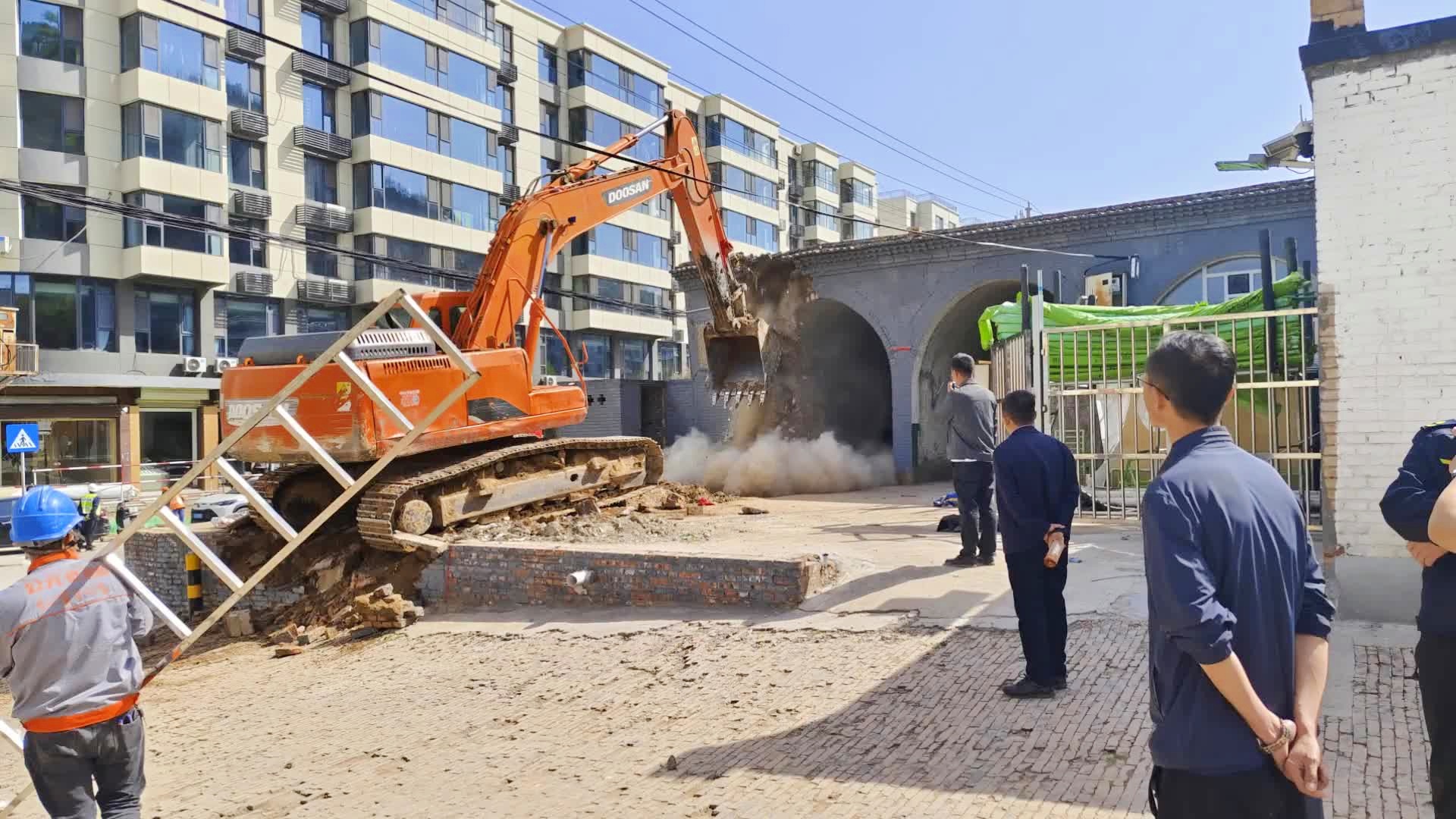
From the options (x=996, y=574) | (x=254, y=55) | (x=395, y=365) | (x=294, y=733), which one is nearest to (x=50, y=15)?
(x=254, y=55)

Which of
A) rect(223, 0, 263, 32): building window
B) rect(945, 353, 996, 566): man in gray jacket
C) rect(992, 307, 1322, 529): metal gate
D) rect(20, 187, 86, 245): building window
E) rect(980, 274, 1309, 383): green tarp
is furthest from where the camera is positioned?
rect(223, 0, 263, 32): building window

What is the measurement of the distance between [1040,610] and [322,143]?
33.3 meters

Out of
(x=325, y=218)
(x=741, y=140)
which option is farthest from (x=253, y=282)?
(x=741, y=140)

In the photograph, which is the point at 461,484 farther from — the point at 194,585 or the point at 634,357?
the point at 634,357

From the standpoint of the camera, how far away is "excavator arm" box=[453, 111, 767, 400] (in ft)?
39.3

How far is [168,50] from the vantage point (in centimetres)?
2894

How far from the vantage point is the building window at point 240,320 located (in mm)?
30844

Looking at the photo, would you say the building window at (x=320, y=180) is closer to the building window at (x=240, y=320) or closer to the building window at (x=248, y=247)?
the building window at (x=248, y=247)

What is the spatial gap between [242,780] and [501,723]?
1.47 meters

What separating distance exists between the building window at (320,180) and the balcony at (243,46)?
3.46 meters

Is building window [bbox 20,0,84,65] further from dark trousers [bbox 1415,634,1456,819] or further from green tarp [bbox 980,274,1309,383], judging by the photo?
dark trousers [bbox 1415,634,1456,819]

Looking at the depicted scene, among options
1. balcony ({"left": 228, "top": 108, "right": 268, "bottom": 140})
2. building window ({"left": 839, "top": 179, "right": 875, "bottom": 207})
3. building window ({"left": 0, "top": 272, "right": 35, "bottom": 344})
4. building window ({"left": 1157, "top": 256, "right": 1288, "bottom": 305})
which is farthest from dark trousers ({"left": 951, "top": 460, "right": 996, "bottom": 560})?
building window ({"left": 839, "top": 179, "right": 875, "bottom": 207})

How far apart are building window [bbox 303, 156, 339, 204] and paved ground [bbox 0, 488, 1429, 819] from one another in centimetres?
2741

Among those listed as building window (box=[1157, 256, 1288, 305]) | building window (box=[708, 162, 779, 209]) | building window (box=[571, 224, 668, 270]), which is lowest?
building window (box=[1157, 256, 1288, 305])
